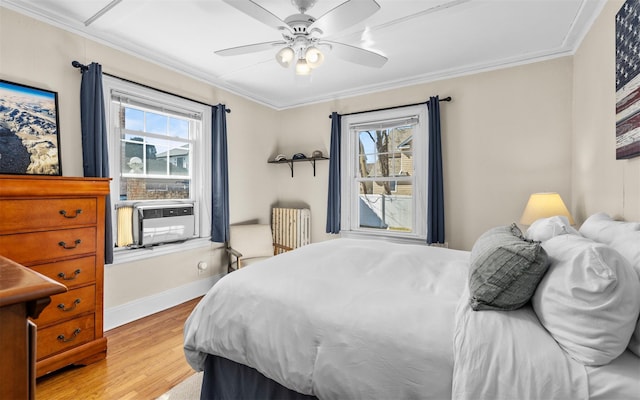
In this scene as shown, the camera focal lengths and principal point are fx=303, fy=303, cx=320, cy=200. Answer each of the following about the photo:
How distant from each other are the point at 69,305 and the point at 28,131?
1.34 meters

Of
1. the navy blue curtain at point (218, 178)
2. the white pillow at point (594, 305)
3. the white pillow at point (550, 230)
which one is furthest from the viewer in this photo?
the navy blue curtain at point (218, 178)

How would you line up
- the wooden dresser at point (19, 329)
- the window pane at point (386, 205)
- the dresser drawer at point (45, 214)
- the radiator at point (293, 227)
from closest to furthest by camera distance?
the wooden dresser at point (19, 329) → the dresser drawer at point (45, 214) → the window pane at point (386, 205) → the radiator at point (293, 227)

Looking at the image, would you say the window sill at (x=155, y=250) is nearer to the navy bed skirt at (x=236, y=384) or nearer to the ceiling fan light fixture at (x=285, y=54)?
the navy bed skirt at (x=236, y=384)

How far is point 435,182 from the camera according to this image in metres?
3.46

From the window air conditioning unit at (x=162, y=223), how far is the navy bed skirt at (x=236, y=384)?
6.23 ft

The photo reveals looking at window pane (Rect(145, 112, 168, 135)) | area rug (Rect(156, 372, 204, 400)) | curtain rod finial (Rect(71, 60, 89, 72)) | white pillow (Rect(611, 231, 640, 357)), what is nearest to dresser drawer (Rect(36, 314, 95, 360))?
area rug (Rect(156, 372, 204, 400))

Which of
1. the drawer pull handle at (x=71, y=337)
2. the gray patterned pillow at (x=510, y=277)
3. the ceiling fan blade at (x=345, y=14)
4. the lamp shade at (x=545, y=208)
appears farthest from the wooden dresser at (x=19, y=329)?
the lamp shade at (x=545, y=208)

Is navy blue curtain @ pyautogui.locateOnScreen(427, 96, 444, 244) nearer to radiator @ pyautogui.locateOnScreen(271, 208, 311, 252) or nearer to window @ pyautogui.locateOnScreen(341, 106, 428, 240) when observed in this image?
window @ pyautogui.locateOnScreen(341, 106, 428, 240)

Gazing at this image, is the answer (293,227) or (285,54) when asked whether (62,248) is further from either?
(293,227)

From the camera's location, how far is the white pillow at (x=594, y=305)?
0.92 m

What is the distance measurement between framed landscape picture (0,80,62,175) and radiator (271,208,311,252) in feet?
8.56

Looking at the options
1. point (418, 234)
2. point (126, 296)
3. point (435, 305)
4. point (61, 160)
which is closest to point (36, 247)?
point (61, 160)

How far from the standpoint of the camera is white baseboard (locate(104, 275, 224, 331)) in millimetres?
2814

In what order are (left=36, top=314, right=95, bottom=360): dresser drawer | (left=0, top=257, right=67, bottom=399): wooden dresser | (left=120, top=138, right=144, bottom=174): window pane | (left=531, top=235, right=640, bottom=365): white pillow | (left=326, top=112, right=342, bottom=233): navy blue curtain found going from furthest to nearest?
(left=326, top=112, right=342, bottom=233): navy blue curtain, (left=120, top=138, right=144, bottom=174): window pane, (left=36, top=314, right=95, bottom=360): dresser drawer, (left=531, top=235, right=640, bottom=365): white pillow, (left=0, top=257, right=67, bottom=399): wooden dresser
